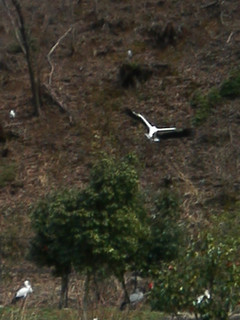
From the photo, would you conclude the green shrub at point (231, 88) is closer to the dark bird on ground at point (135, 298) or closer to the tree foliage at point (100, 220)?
the dark bird on ground at point (135, 298)

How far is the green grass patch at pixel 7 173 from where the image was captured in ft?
88.8

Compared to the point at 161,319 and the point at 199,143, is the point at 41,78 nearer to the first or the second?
the point at 199,143

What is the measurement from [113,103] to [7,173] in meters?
4.92

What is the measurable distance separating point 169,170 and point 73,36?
33.4 feet

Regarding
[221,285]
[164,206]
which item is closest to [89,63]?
[164,206]

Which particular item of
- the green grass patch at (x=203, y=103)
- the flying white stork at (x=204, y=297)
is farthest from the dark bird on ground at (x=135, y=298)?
the green grass patch at (x=203, y=103)

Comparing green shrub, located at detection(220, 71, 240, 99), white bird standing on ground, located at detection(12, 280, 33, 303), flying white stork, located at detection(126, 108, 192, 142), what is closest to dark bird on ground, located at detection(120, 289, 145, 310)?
white bird standing on ground, located at detection(12, 280, 33, 303)

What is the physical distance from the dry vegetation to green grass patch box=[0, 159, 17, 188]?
0.03 metres

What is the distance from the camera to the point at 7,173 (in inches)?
1077

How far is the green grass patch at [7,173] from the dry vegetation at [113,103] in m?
0.03

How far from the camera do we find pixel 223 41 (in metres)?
31.2

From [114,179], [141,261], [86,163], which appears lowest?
[86,163]

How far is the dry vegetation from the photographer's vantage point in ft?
82.6

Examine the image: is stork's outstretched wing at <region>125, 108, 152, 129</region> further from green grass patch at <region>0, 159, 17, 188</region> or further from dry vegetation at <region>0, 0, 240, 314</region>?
green grass patch at <region>0, 159, 17, 188</region>
